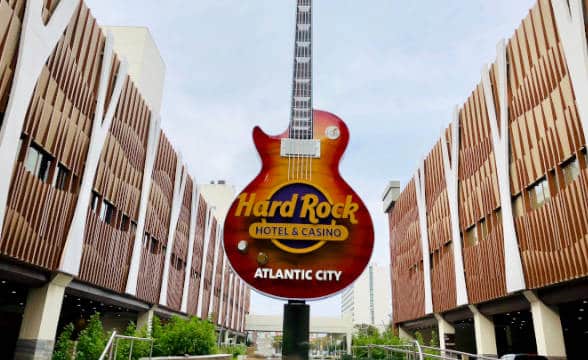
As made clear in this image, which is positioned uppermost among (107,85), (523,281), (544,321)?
(107,85)

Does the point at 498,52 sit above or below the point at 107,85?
above

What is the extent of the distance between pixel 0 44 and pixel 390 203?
→ 144 ft

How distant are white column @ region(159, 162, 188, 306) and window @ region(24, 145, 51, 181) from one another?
53.7 ft

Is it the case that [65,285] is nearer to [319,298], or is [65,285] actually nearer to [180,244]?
[319,298]

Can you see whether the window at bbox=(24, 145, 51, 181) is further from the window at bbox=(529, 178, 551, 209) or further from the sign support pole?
the window at bbox=(529, 178, 551, 209)

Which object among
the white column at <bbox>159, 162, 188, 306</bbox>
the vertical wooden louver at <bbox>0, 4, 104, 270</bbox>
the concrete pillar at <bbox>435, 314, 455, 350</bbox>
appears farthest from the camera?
the concrete pillar at <bbox>435, 314, 455, 350</bbox>

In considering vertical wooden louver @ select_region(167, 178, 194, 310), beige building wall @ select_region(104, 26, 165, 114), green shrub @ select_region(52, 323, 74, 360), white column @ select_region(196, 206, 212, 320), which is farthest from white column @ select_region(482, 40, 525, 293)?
white column @ select_region(196, 206, 212, 320)

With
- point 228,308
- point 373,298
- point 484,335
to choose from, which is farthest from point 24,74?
point 373,298

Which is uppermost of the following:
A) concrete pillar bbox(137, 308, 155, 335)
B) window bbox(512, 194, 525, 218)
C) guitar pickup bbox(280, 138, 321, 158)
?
window bbox(512, 194, 525, 218)

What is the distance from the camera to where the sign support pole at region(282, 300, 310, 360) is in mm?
10398

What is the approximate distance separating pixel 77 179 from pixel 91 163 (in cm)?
102

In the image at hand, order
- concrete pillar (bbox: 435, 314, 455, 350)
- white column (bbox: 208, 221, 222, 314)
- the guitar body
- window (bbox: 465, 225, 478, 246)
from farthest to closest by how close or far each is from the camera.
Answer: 1. white column (bbox: 208, 221, 222, 314)
2. concrete pillar (bbox: 435, 314, 455, 350)
3. window (bbox: 465, 225, 478, 246)
4. the guitar body

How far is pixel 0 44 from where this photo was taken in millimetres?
12836

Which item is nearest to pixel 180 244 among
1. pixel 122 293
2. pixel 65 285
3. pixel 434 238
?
pixel 122 293
